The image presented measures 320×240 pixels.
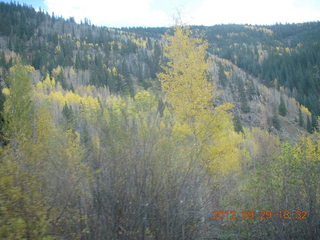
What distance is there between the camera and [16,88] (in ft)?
54.3

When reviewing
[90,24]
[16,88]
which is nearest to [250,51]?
[90,24]

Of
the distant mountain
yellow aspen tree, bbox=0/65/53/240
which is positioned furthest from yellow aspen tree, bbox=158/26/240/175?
the distant mountain

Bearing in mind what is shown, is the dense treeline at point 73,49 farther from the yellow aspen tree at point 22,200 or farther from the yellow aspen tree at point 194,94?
the yellow aspen tree at point 22,200

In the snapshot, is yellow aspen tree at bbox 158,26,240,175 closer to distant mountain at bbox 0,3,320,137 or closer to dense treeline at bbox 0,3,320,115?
distant mountain at bbox 0,3,320,137

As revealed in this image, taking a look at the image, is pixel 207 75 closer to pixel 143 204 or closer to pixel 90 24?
pixel 143 204
